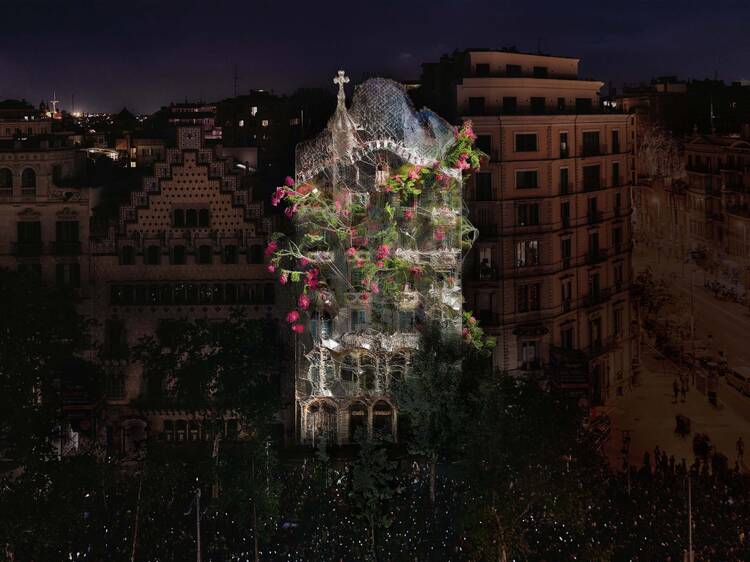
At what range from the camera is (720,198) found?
92.7 m

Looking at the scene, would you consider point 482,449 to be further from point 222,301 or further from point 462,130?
point 222,301

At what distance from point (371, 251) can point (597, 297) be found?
16.9 m

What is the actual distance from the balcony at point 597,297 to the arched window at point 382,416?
546 inches

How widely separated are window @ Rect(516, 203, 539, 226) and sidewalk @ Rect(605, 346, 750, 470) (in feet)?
33.3

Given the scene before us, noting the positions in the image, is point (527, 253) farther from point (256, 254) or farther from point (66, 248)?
point (66, 248)

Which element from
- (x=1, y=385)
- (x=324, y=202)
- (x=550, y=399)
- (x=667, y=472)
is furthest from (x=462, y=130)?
(x=1, y=385)

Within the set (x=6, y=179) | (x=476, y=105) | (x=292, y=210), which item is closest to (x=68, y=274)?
(x=6, y=179)

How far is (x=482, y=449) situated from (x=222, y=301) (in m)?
16.3

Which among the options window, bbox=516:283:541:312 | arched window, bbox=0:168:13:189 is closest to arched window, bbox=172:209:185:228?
arched window, bbox=0:168:13:189

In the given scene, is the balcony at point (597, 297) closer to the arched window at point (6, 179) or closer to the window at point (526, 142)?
the window at point (526, 142)

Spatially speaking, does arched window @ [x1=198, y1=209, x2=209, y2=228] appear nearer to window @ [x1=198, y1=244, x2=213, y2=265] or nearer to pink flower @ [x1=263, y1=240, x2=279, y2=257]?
window @ [x1=198, y1=244, x2=213, y2=265]

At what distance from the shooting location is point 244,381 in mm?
46188

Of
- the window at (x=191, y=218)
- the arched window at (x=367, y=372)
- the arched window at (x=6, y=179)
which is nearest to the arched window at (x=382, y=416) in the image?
the arched window at (x=367, y=372)

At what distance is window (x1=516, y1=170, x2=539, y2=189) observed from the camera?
54.0 meters
